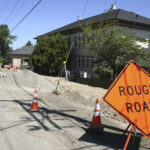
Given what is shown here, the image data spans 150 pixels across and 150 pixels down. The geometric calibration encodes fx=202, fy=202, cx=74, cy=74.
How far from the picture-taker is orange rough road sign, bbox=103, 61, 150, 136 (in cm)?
470

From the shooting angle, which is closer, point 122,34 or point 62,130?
→ point 62,130

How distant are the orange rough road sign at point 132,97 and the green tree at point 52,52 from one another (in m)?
24.3

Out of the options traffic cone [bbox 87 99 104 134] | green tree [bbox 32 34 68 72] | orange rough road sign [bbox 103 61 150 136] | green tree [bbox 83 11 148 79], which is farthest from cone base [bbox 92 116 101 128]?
green tree [bbox 32 34 68 72]

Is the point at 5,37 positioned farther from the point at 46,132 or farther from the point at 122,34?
the point at 46,132

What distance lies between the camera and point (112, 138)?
523 cm

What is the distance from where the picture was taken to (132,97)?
4844mm

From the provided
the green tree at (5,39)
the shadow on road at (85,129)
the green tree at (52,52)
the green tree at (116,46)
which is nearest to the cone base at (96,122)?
the shadow on road at (85,129)

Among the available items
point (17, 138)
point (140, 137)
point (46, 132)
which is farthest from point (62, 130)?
point (140, 137)

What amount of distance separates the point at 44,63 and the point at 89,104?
2089cm

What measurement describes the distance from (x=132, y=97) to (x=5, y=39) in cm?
7076

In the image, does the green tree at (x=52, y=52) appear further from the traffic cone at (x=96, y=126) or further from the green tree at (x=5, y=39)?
the green tree at (x=5, y=39)

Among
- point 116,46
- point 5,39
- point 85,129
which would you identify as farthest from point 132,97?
point 5,39

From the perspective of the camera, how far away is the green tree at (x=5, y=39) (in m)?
68.7

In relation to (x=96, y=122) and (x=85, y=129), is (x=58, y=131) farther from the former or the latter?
(x=96, y=122)
